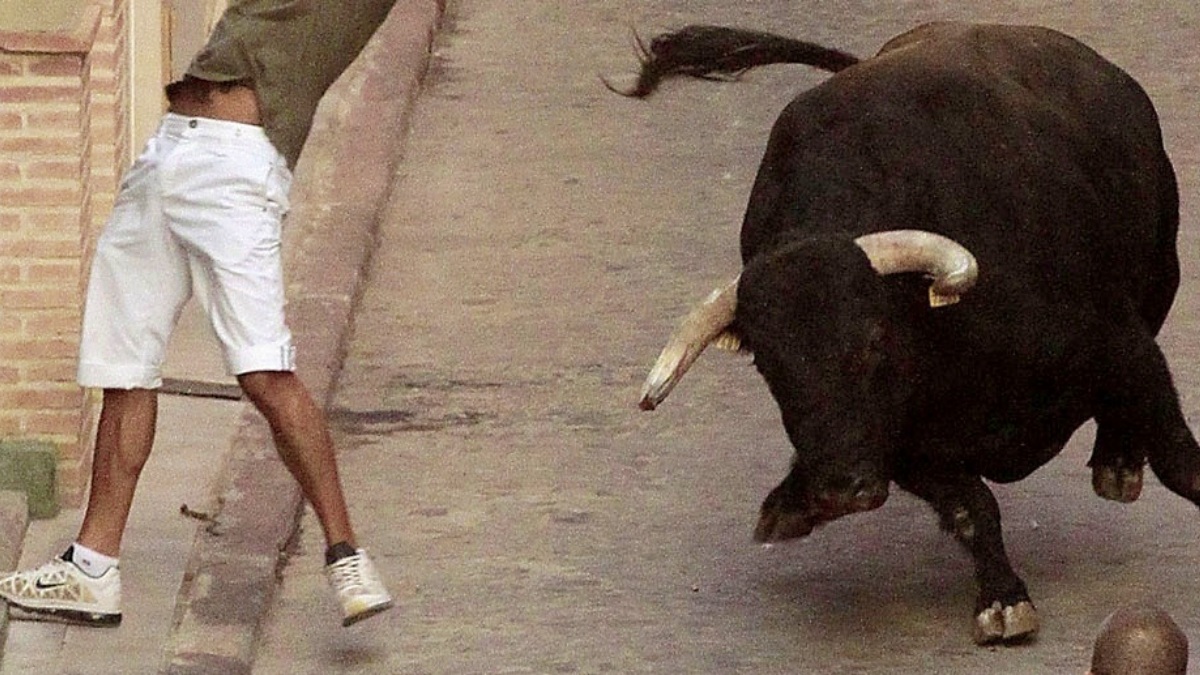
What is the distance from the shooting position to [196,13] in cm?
1028

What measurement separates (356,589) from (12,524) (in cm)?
126

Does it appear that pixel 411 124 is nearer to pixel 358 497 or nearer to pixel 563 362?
pixel 563 362

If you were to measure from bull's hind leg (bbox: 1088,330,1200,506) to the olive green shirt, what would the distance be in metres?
2.01

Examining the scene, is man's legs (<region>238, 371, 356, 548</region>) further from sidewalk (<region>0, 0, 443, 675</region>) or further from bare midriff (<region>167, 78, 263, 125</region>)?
bare midriff (<region>167, 78, 263, 125</region>)

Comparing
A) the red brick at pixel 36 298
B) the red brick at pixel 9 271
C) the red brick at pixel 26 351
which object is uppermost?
the red brick at pixel 9 271

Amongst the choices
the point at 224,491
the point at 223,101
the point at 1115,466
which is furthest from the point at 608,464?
the point at 223,101

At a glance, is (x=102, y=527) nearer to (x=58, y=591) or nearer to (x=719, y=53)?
(x=58, y=591)

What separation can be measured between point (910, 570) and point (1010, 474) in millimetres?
361

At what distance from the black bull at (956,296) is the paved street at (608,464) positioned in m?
0.25

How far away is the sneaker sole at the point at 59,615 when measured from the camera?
6.33 m

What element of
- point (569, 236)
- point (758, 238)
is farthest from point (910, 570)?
Answer: point (569, 236)

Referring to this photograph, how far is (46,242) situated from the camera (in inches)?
285

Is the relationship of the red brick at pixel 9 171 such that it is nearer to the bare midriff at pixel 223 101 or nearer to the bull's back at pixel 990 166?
the bare midriff at pixel 223 101

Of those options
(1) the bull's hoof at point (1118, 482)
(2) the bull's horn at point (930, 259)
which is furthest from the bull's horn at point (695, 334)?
(1) the bull's hoof at point (1118, 482)
